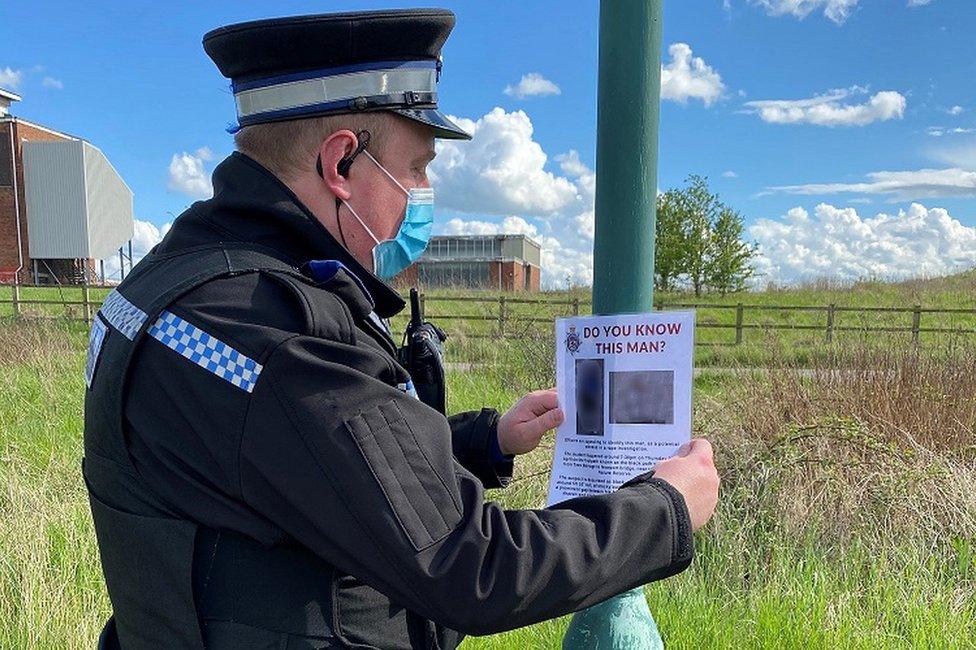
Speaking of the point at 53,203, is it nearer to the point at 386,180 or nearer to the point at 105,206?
the point at 105,206

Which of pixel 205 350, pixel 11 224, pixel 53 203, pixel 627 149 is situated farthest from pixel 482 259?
pixel 205 350

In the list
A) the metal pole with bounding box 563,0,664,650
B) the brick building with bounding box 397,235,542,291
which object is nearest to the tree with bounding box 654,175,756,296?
the brick building with bounding box 397,235,542,291

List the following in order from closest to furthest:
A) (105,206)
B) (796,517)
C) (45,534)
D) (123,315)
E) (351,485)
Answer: (351,485) → (123,315) → (45,534) → (796,517) → (105,206)

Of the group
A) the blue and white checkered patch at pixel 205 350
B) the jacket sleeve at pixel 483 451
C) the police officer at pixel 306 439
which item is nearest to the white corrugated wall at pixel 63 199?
the jacket sleeve at pixel 483 451

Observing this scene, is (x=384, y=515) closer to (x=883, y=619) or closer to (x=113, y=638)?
(x=113, y=638)

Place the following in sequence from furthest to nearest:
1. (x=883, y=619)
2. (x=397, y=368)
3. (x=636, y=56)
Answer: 1. (x=883, y=619)
2. (x=636, y=56)
3. (x=397, y=368)

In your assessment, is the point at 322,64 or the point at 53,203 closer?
the point at 322,64

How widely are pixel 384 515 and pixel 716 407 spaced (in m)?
5.12

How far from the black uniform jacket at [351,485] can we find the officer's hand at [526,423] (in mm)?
586

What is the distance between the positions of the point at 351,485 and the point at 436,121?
0.77 m

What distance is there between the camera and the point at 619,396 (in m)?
1.54

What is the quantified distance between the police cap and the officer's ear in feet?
0.15

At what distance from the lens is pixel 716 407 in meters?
5.70

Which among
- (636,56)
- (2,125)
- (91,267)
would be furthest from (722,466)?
(2,125)
